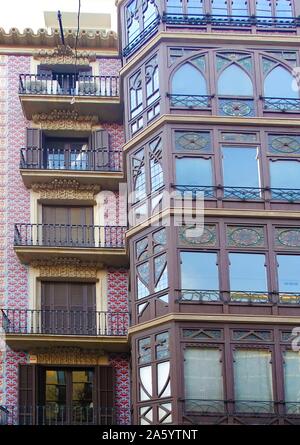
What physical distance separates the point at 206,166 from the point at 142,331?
196 inches

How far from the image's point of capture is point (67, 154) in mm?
29516

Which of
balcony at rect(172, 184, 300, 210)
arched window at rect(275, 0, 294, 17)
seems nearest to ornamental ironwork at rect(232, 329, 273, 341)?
balcony at rect(172, 184, 300, 210)

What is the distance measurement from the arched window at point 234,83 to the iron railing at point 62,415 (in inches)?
386

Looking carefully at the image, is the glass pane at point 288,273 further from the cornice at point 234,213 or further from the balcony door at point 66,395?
the balcony door at point 66,395

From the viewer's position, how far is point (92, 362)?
88.1 ft

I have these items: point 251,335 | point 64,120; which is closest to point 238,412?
point 251,335

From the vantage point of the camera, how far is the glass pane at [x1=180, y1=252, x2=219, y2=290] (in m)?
24.4

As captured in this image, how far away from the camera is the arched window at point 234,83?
26.5 metres

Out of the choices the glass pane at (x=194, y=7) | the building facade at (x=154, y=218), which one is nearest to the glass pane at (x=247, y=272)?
the building facade at (x=154, y=218)

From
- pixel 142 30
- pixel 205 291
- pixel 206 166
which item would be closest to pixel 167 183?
pixel 206 166

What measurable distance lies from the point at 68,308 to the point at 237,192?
20.9 ft

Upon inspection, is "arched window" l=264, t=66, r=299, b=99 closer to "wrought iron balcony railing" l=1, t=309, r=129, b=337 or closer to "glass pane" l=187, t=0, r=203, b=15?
"glass pane" l=187, t=0, r=203, b=15

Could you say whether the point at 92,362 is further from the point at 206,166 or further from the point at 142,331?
the point at 206,166

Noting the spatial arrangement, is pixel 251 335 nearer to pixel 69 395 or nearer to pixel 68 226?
pixel 69 395
